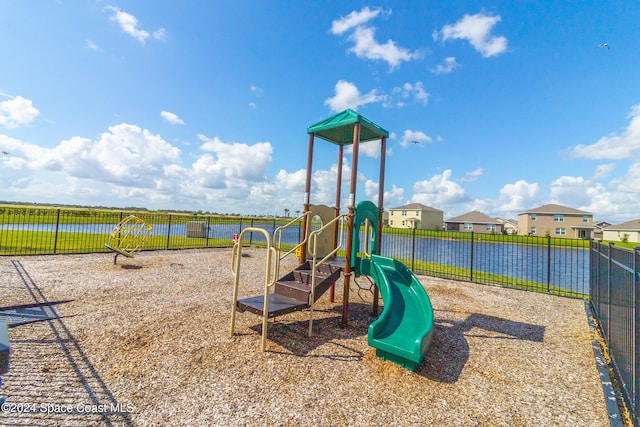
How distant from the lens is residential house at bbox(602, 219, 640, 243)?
165 ft

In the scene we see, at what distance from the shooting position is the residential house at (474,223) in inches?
2549

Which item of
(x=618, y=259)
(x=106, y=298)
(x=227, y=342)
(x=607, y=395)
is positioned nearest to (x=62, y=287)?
(x=106, y=298)

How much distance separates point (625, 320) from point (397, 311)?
2.50 m

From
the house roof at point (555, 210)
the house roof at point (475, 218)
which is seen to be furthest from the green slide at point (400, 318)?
the house roof at point (475, 218)

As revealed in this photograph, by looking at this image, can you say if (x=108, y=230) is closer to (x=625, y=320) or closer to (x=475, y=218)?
(x=625, y=320)

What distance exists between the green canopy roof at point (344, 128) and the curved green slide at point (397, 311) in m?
1.49

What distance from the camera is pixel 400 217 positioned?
6906 centimetres

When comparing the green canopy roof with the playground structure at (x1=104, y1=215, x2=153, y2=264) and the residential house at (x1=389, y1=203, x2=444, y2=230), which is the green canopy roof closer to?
the playground structure at (x1=104, y1=215, x2=153, y2=264)

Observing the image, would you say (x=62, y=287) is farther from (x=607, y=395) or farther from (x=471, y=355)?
(x=607, y=395)

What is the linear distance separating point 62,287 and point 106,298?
1515 millimetres

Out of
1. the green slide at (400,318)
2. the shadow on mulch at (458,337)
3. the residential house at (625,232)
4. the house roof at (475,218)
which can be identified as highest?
the house roof at (475,218)

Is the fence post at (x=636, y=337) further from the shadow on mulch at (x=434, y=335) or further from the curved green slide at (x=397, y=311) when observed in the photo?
the curved green slide at (x=397, y=311)

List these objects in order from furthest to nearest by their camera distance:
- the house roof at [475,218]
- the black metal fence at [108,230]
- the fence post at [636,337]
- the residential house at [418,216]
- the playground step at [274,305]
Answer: the house roof at [475,218]
the residential house at [418,216]
the black metal fence at [108,230]
the playground step at [274,305]
the fence post at [636,337]

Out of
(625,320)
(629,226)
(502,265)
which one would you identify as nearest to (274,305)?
(625,320)
